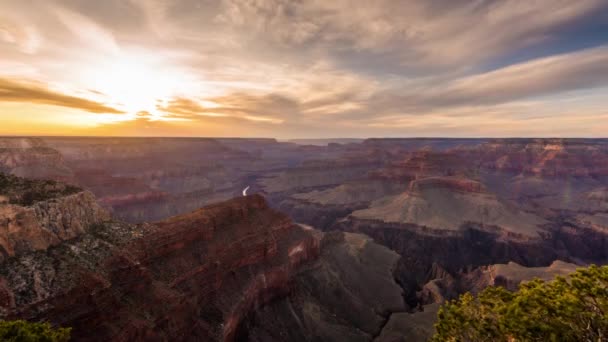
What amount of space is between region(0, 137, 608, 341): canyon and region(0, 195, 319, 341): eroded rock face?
139mm

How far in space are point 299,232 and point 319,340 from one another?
21.4m

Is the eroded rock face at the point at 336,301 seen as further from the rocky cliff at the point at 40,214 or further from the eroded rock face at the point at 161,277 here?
the rocky cliff at the point at 40,214

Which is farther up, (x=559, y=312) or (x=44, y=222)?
(x=44, y=222)

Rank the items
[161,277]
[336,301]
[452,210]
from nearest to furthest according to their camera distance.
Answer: [161,277], [336,301], [452,210]

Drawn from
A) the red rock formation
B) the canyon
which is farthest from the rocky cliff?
the red rock formation

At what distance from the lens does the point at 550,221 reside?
110 meters

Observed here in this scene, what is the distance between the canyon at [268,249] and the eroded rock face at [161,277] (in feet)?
0.46

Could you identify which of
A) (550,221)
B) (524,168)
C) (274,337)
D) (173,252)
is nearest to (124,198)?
(173,252)

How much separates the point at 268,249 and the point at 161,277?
1854 cm

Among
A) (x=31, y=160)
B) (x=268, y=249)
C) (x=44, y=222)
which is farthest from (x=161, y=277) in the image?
(x=31, y=160)

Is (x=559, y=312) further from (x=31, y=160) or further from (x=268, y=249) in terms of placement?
(x=31, y=160)

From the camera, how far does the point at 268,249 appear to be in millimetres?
49500

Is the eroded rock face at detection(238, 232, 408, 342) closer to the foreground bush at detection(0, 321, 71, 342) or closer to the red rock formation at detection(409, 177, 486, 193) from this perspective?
the foreground bush at detection(0, 321, 71, 342)

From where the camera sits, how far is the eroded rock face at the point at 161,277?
25.0 m
